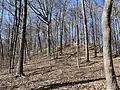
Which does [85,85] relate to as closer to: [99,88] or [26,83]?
[99,88]

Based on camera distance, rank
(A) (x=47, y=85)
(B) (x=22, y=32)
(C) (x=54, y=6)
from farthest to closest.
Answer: (C) (x=54, y=6) < (B) (x=22, y=32) < (A) (x=47, y=85)

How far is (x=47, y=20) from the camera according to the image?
3716 centimetres

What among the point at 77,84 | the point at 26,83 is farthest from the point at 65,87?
the point at 26,83

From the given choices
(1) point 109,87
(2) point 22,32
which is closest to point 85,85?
(1) point 109,87

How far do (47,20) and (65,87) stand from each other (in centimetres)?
2572

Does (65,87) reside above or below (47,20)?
below

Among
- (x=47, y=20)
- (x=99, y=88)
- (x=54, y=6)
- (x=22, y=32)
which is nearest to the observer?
(x=99, y=88)

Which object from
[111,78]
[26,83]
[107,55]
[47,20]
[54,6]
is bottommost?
[26,83]

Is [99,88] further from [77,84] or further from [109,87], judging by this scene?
[109,87]

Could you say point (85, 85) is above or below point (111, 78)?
below

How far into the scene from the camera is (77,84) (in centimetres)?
1260

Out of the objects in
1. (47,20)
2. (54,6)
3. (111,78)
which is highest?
(54,6)

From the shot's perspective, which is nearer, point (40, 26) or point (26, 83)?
point (26, 83)

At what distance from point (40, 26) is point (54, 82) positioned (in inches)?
1503
